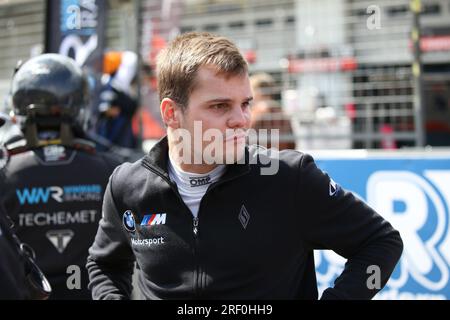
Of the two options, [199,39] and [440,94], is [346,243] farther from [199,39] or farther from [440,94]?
[440,94]

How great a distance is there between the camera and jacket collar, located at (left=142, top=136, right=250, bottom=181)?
2084mm

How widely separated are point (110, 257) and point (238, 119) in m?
0.74

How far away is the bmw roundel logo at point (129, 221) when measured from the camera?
7.17ft

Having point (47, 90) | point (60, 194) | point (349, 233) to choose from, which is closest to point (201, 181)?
point (349, 233)

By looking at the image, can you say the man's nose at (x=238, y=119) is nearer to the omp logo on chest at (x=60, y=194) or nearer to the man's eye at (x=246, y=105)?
the man's eye at (x=246, y=105)

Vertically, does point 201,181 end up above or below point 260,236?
above

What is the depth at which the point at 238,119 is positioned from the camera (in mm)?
2025

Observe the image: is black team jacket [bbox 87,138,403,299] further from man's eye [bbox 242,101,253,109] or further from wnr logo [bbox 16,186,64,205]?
wnr logo [bbox 16,186,64,205]

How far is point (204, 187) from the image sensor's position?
83.9 inches

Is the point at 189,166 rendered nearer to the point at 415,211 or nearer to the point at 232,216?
the point at 232,216

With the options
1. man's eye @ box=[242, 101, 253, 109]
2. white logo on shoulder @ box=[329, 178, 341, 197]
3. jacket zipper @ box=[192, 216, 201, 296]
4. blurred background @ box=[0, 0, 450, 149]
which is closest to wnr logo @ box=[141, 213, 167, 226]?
jacket zipper @ box=[192, 216, 201, 296]

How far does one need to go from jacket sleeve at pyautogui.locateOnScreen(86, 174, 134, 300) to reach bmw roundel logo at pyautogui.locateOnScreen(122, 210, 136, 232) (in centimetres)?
4

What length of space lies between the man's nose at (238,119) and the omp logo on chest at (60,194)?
1.27 m

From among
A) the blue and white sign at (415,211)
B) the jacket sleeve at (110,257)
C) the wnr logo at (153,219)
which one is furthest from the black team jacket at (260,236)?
the blue and white sign at (415,211)
